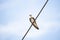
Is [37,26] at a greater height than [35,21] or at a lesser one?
lesser

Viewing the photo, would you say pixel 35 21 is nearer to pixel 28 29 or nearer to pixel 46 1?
pixel 28 29

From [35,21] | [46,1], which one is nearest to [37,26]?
[35,21]

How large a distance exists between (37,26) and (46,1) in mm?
4418

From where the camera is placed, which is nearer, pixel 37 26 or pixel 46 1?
pixel 46 1

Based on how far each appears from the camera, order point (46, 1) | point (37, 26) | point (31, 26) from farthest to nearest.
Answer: point (37, 26) → point (31, 26) → point (46, 1)

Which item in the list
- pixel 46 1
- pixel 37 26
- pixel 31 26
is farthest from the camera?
pixel 37 26

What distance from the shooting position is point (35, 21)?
60.8ft

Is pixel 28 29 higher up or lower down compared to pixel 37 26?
higher up

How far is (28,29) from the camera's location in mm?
17984

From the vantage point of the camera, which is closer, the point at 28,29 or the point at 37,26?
the point at 28,29

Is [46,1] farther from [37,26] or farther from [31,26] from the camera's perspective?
[37,26]

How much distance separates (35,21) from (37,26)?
2.30 m

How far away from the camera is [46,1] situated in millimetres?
16969

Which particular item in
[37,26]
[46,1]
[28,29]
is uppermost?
[46,1]
